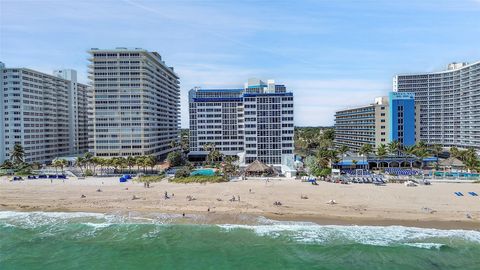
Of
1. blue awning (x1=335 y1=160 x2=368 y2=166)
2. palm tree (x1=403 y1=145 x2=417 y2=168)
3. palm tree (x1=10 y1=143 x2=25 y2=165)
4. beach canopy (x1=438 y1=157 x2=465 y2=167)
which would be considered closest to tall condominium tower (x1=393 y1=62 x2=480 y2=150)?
palm tree (x1=403 y1=145 x2=417 y2=168)

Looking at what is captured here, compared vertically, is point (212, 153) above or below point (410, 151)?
below

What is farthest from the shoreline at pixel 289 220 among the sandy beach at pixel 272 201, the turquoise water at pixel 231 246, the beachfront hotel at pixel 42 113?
the beachfront hotel at pixel 42 113

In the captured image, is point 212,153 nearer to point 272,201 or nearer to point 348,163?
point 348,163

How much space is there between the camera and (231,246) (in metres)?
39.0

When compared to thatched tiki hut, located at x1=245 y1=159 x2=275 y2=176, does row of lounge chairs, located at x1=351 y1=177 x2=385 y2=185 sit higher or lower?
lower

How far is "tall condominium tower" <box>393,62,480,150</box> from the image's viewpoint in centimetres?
11738

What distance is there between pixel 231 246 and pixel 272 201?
16.3m

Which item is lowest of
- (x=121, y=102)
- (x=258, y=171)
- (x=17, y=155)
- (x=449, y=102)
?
(x=258, y=171)

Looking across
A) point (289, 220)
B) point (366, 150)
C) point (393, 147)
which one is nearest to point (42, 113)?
point (289, 220)

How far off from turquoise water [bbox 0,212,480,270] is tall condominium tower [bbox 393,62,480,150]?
9203 cm

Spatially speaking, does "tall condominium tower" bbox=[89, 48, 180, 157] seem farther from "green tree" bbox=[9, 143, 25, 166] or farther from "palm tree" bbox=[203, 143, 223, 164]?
"green tree" bbox=[9, 143, 25, 166]

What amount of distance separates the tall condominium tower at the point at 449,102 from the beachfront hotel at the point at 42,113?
11976cm

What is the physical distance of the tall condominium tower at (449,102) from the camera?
117m

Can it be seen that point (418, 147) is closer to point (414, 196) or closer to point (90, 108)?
point (414, 196)
